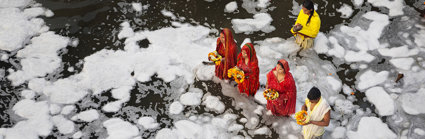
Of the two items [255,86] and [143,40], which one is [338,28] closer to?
[255,86]

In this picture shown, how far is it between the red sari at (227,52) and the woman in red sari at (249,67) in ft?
0.64

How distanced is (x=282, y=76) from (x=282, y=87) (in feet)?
0.45

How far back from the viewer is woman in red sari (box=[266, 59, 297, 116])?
13.5ft

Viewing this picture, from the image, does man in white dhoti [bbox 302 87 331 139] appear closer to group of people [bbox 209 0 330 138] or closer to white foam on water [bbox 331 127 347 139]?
group of people [bbox 209 0 330 138]

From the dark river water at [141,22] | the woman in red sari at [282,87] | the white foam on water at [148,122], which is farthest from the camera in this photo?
the dark river water at [141,22]

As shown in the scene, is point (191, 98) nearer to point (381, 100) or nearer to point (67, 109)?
point (67, 109)

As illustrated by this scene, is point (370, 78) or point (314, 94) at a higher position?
point (314, 94)

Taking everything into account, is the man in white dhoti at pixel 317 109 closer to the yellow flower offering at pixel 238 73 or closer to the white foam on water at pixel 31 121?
the yellow flower offering at pixel 238 73

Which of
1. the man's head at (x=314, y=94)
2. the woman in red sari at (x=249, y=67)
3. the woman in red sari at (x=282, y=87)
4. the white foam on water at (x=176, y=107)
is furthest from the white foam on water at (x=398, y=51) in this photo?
the white foam on water at (x=176, y=107)

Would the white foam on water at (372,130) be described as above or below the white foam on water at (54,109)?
above

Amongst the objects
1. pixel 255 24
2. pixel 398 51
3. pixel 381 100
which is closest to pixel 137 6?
pixel 255 24

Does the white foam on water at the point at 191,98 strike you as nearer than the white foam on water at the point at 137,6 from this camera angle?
Yes

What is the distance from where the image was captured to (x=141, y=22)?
20.4ft

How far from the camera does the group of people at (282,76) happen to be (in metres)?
3.76
